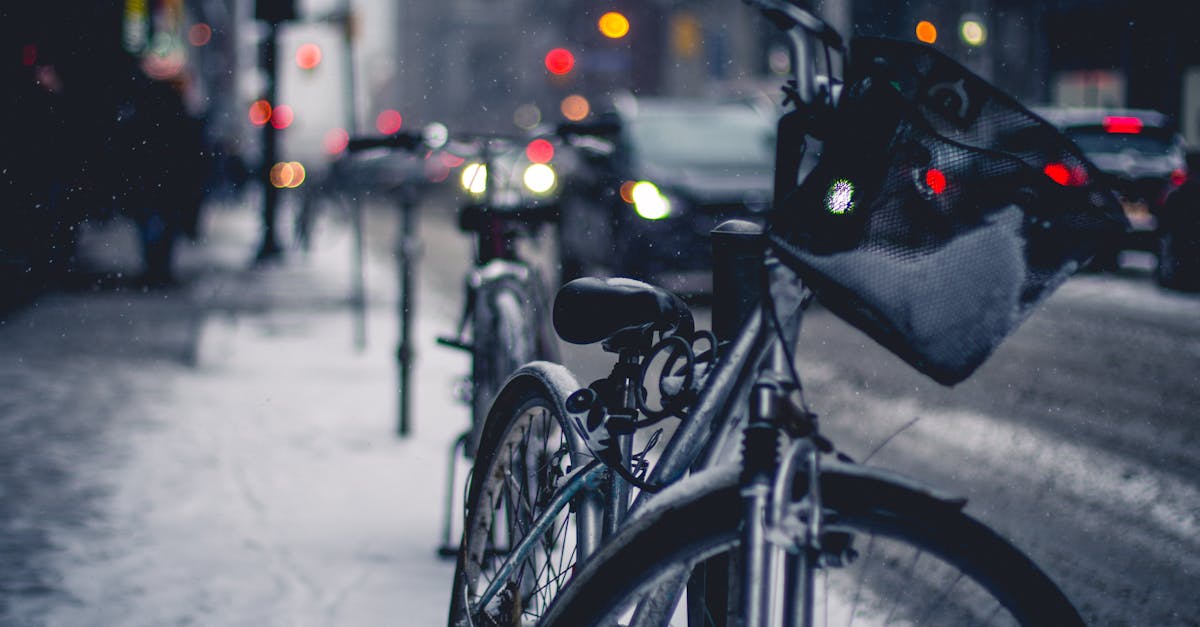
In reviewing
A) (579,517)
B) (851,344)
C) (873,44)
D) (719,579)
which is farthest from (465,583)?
(851,344)

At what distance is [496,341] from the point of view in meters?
4.26

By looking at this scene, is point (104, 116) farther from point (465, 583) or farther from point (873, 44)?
point (873, 44)

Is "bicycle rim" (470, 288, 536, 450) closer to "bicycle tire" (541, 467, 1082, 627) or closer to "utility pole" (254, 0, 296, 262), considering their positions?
"bicycle tire" (541, 467, 1082, 627)

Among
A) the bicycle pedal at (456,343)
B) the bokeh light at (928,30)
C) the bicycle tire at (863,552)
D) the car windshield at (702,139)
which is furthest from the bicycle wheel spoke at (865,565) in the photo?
the bokeh light at (928,30)

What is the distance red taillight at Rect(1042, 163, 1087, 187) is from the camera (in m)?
1.94

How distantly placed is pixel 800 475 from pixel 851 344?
7.64 meters

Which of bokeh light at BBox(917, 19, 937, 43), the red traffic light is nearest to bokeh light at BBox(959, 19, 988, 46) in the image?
bokeh light at BBox(917, 19, 937, 43)

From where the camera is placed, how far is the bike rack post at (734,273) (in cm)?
249

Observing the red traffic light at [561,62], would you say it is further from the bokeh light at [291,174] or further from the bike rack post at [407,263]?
the bike rack post at [407,263]

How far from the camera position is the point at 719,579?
91.4 inches

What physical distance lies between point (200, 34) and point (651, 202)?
52.0m

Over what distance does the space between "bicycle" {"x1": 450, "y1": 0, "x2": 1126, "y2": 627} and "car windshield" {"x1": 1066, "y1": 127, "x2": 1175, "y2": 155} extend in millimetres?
13837

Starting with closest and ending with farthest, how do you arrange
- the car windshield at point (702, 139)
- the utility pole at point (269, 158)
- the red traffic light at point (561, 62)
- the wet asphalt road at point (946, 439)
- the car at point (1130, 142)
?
the wet asphalt road at point (946, 439), the car windshield at point (702, 139), the car at point (1130, 142), the utility pole at point (269, 158), the red traffic light at point (561, 62)

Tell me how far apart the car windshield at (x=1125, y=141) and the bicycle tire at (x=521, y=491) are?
1334 cm
